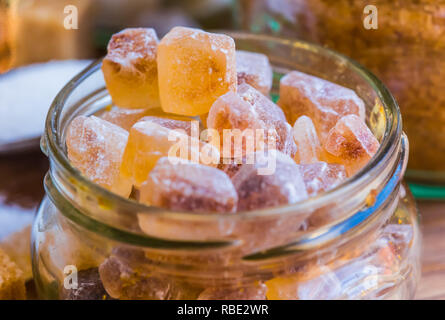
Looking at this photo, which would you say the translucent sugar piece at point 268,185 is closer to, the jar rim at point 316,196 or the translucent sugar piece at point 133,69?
the jar rim at point 316,196

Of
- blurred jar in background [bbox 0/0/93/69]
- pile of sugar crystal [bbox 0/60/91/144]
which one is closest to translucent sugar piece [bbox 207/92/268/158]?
pile of sugar crystal [bbox 0/60/91/144]

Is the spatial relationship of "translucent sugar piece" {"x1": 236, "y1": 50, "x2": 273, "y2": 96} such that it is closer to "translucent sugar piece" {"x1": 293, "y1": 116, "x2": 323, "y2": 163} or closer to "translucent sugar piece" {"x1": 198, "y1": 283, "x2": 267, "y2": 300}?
"translucent sugar piece" {"x1": 293, "y1": 116, "x2": 323, "y2": 163}

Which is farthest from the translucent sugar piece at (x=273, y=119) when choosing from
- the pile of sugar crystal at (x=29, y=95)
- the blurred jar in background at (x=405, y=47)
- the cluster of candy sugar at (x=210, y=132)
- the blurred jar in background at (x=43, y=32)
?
the blurred jar in background at (x=43, y=32)

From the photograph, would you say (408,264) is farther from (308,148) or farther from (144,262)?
(144,262)

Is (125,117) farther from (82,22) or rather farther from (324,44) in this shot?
(82,22)

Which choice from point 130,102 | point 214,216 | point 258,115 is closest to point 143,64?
point 130,102

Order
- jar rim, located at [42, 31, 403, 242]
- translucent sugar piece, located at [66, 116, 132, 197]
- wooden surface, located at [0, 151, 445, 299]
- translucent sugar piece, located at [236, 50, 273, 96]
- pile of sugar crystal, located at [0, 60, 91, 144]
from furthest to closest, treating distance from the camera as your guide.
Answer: pile of sugar crystal, located at [0, 60, 91, 144] → wooden surface, located at [0, 151, 445, 299] → translucent sugar piece, located at [236, 50, 273, 96] → translucent sugar piece, located at [66, 116, 132, 197] → jar rim, located at [42, 31, 403, 242]
